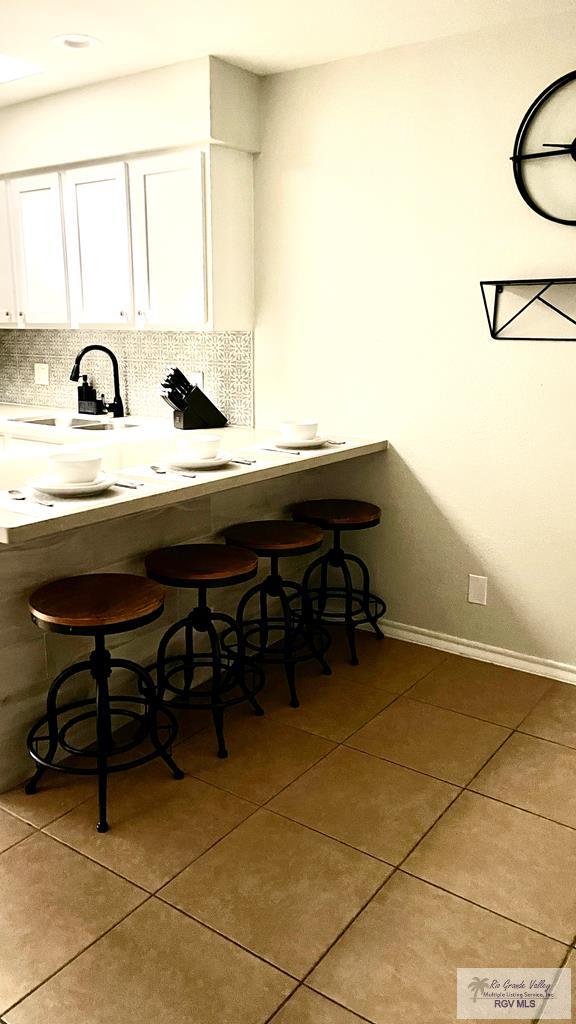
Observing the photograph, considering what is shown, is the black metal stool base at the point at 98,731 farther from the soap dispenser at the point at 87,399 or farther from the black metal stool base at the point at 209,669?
the soap dispenser at the point at 87,399

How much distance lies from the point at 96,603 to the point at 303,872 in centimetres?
87

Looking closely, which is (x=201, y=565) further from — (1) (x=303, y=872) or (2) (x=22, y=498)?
(1) (x=303, y=872)

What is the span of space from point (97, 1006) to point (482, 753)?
1.39m

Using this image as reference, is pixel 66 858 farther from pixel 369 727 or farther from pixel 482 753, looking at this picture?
pixel 482 753

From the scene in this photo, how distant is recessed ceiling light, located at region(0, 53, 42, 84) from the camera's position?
3227 millimetres

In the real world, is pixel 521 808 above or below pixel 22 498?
below

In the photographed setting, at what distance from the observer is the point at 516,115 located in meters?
2.81

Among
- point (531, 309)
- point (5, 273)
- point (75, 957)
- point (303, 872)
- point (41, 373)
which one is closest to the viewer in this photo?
point (75, 957)

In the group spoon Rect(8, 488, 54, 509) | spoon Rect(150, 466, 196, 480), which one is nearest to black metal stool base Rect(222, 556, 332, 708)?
spoon Rect(150, 466, 196, 480)

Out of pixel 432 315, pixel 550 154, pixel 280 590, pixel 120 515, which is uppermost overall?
pixel 550 154

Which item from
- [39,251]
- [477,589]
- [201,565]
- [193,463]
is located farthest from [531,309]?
[39,251]

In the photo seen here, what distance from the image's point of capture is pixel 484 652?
3.28 meters

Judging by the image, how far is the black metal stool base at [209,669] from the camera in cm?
256

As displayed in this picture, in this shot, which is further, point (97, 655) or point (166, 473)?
point (166, 473)
